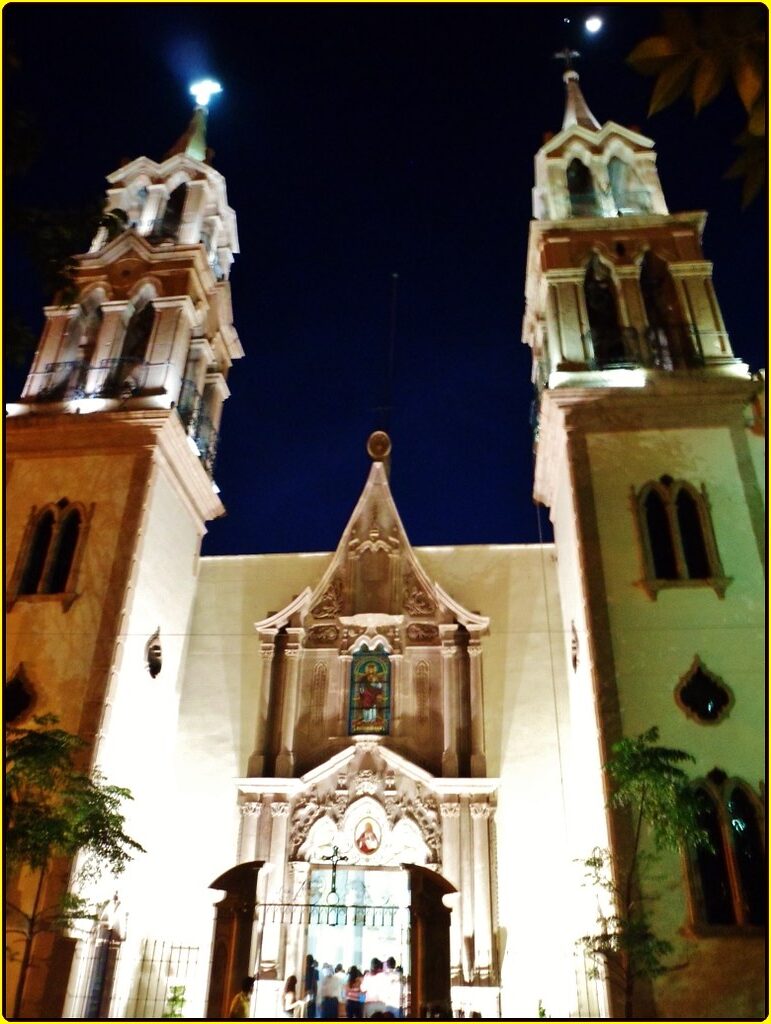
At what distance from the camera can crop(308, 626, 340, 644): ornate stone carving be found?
18.6 m

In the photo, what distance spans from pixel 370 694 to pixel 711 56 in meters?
14.9

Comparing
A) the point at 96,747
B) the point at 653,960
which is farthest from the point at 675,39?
the point at 96,747

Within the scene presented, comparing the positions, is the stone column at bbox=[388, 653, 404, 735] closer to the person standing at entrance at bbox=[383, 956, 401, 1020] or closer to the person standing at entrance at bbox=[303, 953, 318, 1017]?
the person standing at entrance at bbox=[303, 953, 318, 1017]

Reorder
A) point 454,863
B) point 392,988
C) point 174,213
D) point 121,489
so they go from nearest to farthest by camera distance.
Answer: point 392,988
point 454,863
point 121,489
point 174,213

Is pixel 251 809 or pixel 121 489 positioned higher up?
pixel 121 489

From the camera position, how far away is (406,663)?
59.3 feet

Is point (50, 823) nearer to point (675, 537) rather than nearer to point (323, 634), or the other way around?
point (323, 634)

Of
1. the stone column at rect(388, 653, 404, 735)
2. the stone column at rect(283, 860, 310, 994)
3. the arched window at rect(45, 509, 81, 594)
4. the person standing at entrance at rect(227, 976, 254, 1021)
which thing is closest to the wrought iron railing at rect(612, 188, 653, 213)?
the stone column at rect(388, 653, 404, 735)

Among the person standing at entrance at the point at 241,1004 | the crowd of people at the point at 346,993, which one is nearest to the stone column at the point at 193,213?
the crowd of people at the point at 346,993

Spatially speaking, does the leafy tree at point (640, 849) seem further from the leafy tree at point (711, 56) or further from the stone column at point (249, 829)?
the leafy tree at point (711, 56)

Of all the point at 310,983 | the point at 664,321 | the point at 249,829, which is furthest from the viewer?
the point at 664,321

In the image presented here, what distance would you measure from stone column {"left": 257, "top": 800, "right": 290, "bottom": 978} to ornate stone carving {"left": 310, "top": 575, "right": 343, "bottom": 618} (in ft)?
14.0

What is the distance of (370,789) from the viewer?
16.6 m

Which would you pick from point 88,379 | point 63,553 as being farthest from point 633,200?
point 63,553
